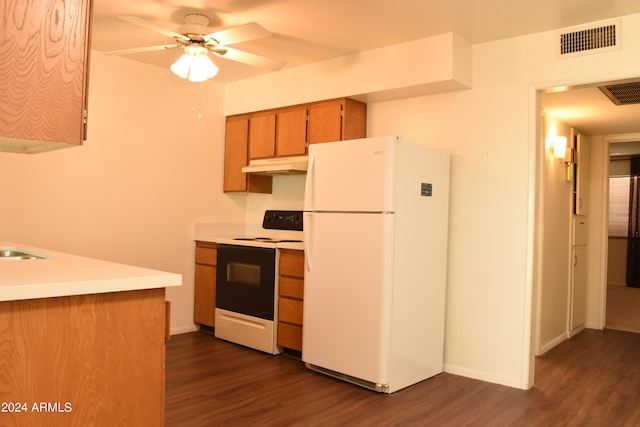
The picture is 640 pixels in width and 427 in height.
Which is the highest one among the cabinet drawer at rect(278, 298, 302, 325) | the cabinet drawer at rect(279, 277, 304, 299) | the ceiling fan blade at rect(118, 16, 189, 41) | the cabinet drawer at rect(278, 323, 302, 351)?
the ceiling fan blade at rect(118, 16, 189, 41)

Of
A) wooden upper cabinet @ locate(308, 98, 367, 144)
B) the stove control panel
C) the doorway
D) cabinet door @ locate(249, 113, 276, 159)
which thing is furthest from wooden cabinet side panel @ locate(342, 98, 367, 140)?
the doorway

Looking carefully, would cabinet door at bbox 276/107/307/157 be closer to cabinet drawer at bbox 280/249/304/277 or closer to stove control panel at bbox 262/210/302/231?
stove control panel at bbox 262/210/302/231

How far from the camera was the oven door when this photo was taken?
3.98 meters

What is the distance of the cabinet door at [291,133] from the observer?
4203 millimetres

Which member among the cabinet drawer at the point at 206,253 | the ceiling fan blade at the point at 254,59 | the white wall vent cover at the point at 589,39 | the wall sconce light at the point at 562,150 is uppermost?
the white wall vent cover at the point at 589,39

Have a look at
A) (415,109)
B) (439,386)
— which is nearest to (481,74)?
(415,109)

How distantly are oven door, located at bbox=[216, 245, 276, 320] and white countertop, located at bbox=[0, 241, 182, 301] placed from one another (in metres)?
2.08

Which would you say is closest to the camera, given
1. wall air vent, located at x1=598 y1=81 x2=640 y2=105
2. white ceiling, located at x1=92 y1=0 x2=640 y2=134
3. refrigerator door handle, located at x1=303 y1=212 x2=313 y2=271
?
white ceiling, located at x1=92 y1=0 x2=640 y2=134

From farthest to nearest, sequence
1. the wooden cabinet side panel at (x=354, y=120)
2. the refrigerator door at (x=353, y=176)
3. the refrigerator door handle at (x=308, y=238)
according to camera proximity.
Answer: the wooden cabinet side panel at (x=354, y=120), the refrigerator door handle at (x=308, y=238), the refrigerator door at (x=353, y=176)

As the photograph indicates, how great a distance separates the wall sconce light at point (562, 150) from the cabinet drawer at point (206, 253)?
3.11 m

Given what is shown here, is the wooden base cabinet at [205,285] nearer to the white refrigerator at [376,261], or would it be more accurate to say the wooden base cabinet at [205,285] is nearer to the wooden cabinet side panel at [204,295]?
the wooden cabinet side panel at [204,295]

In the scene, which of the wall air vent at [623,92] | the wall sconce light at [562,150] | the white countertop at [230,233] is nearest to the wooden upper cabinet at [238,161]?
the white countertop at [230,233]

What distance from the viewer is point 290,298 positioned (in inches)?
153

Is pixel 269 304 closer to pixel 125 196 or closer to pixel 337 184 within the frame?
pixel 337 184
